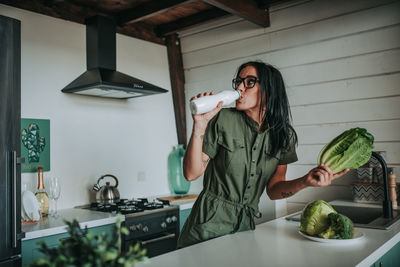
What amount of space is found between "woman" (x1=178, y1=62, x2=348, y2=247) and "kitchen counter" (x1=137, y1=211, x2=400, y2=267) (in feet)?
0.60

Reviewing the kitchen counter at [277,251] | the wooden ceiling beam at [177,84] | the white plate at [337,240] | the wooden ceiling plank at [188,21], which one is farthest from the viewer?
the wooden ceiling beam at [177,84]

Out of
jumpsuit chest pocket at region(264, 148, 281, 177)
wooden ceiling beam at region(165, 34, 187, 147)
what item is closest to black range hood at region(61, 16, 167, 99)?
wooden ceiling beam at region(165, 34, 187, 147)

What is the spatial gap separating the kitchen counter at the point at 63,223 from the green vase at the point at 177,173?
1.04 m

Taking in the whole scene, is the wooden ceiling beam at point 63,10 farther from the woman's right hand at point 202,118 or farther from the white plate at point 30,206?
the woman's right hand at point 202,118

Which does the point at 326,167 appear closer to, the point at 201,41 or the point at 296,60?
the point at 296,60

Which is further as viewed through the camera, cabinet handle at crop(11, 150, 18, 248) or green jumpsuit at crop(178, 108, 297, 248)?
cabinet handle at crop(11, 150, 18, 248)

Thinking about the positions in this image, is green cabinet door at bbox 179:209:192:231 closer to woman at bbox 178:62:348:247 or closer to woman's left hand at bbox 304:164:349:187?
woman at bbox 178:62:348:247

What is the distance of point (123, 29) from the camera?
3492mm

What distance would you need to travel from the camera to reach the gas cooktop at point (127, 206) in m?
2.78

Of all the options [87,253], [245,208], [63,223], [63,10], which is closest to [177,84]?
[63,10]

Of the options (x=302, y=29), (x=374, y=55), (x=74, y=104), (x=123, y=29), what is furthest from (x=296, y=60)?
(x=74, y=104)

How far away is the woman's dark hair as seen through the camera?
5.95ft

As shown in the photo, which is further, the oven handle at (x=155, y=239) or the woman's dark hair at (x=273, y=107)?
the oven handle at (x=155, y=239)

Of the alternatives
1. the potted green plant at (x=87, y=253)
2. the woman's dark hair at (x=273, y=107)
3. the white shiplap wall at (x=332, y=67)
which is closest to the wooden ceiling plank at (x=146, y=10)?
the white shiplap wall at (x=332, y=67)
